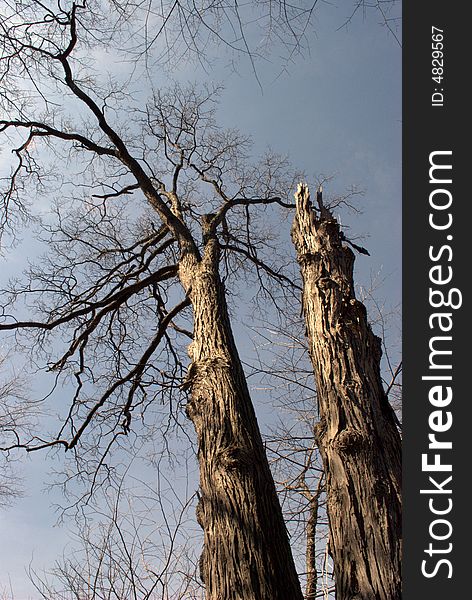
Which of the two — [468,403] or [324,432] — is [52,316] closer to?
[324,432]

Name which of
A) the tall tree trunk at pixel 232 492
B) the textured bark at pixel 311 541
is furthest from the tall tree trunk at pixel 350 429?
the textured bark at pixel 311 541

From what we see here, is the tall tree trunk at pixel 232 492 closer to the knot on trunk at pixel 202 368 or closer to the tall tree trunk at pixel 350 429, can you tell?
the knot on trunk at pixel 202 368

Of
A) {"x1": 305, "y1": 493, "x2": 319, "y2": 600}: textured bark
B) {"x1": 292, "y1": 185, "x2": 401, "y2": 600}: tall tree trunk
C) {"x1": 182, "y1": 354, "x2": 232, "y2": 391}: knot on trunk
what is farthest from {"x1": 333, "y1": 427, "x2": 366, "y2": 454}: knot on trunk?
{"x1": 305, "y1": 493, "x2": 319, "y2": 600}: textured bark

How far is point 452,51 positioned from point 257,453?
249cm

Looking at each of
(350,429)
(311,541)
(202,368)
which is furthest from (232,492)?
(311,541)

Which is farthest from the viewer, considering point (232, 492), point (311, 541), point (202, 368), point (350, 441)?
point (311, 541)

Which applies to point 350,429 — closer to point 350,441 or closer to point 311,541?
point 350,441

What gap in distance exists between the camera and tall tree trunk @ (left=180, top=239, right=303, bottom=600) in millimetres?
3031

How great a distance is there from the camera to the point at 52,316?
22.1 feet

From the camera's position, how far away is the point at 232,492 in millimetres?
3348

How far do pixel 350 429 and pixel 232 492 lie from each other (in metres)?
0.93

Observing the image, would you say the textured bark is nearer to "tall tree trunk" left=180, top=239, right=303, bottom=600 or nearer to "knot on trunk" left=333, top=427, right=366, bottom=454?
"tall tree trunk" left=180, top=239, right=303, bottom=600

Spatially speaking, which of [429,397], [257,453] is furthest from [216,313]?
[429,397]

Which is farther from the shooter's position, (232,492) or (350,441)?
(232,492)
